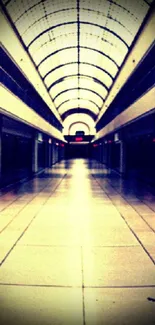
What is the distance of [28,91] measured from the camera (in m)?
21.7

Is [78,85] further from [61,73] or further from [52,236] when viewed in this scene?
[52,236]

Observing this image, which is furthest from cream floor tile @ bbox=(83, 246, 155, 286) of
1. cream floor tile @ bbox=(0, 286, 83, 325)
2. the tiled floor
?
cream floor tile @ bbox=(0, 286, 83, 325)

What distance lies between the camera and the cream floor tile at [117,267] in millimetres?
4176

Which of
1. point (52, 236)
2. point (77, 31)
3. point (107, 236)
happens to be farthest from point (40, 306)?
point (77, 31)

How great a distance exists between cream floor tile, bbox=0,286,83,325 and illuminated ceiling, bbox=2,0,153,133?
1214 cm

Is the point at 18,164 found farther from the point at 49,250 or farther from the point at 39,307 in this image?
the point at 39,307

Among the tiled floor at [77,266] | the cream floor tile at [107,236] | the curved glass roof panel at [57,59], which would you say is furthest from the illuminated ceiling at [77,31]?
the cream floor tile at [107,236]

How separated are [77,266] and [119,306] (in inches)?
53.2

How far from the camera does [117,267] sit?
184 inches

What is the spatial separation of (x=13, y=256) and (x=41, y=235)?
1381 mm

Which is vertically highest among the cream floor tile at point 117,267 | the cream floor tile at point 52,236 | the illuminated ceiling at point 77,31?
the illuminated ceiling at point 77,31

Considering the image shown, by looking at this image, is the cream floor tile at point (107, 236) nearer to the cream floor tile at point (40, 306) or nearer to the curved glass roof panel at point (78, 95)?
the cream floor tile at point (40, 306)

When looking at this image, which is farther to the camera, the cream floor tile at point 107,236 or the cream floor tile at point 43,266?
the cream floor tile at point 107,236

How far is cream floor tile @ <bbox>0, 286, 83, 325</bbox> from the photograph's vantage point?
3185mm
